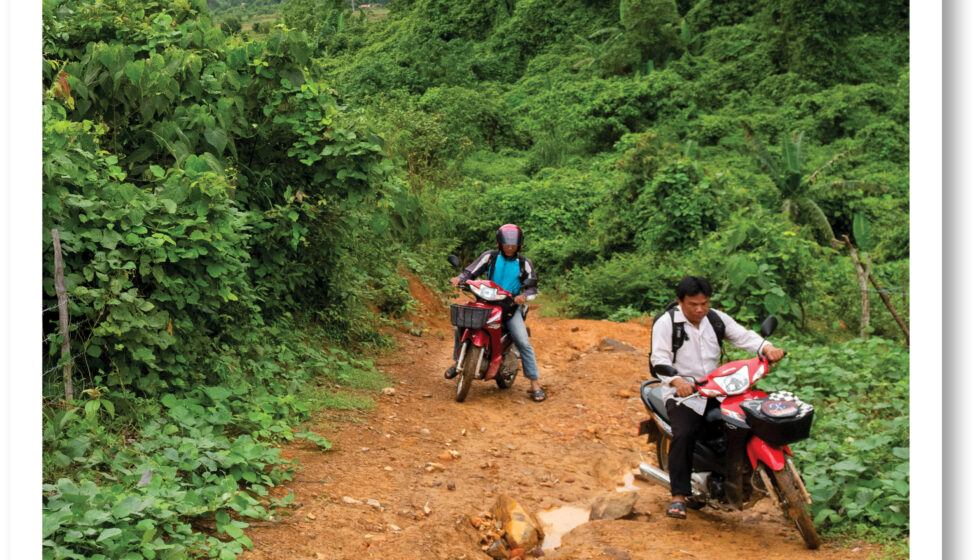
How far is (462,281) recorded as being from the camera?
7.59 meters

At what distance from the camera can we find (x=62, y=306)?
4.26m

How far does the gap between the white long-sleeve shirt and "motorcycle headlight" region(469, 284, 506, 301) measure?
275 cm

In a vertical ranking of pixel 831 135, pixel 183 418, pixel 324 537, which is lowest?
pixel 324 537

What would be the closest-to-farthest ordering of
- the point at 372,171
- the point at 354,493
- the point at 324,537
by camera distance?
the point at 324,537 → the point at 354,493 → the point at 372,171

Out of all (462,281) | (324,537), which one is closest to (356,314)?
(462,281)

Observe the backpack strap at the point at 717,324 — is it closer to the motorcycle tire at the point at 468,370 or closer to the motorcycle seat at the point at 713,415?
the motorcycle seat at the point at 713,415

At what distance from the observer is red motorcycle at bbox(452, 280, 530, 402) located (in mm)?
7367

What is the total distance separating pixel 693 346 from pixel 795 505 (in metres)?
1.13

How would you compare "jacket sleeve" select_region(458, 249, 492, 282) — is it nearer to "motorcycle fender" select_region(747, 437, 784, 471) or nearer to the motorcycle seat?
the motorcycle seat

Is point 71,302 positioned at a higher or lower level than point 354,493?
higher

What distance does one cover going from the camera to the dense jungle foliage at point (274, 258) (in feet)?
14.0
